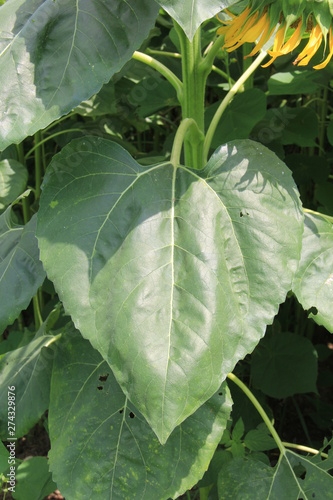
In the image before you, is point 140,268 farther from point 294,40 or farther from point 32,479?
point 32,479

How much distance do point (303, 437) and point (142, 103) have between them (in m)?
1.20

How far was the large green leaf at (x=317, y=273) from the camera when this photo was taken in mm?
979

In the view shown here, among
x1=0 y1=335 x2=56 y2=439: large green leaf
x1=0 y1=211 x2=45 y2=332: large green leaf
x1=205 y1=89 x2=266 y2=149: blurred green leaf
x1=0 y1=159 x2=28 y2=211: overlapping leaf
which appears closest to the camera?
x1=0 y1=211 x2=45 y2=332: large green leaf

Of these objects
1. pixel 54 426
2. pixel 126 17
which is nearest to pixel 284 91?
pixel 126 17

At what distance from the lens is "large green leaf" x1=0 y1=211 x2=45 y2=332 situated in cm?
106

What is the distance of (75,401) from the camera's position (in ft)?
3.51

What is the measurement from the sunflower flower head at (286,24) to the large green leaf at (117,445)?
55cm

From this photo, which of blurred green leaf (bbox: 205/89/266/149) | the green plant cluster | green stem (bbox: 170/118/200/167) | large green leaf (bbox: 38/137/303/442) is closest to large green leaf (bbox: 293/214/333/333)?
the green plant cluster

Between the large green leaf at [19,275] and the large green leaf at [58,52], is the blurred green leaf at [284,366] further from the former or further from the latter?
the large green leaf at [58,52]

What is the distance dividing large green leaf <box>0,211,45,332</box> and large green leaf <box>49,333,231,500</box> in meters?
0.16

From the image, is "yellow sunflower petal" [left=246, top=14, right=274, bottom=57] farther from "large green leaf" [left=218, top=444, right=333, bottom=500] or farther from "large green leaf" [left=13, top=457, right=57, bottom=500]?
"large green leaf" [left=13, top=457, right=57, bottom=500]

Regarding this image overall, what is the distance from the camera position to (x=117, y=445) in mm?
1018

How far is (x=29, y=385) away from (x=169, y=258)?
52 centimetres

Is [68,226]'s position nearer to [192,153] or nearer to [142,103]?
[192,153]
